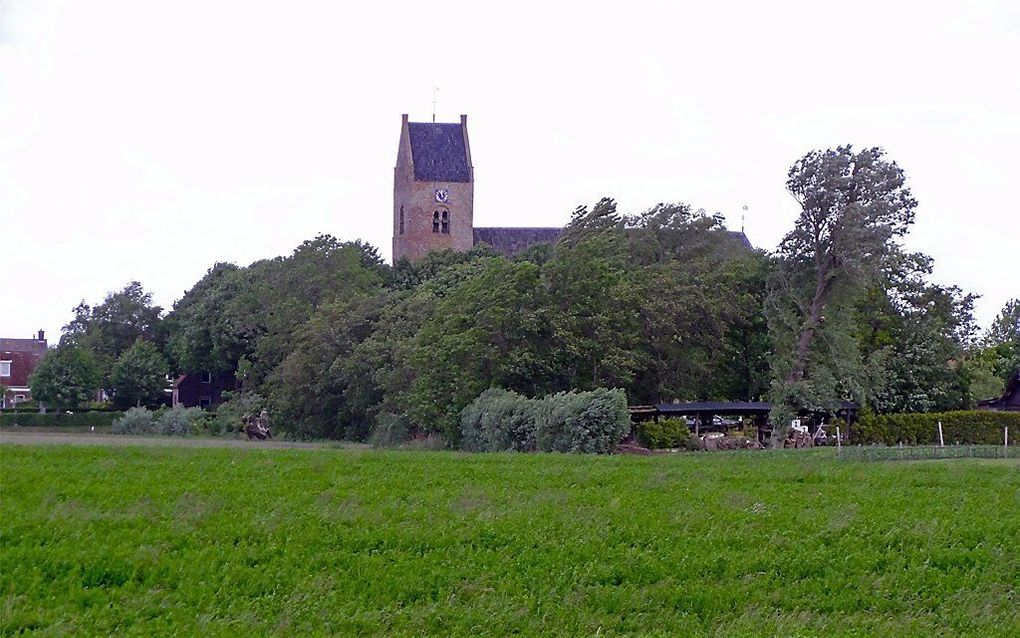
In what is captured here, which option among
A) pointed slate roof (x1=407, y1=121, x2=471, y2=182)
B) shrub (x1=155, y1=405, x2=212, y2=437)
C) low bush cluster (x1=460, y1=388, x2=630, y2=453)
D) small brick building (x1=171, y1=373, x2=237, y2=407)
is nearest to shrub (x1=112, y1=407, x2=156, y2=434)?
shrub (x1=155, y1=405, x2=212, y2=437)

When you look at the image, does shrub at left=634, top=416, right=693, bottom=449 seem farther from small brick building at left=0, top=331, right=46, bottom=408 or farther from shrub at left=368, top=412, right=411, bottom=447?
small brick building at left=0, top=331, right=46, bottom=408

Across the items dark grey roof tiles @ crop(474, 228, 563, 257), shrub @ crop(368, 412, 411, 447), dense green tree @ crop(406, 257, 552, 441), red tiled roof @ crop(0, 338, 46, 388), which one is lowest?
shrub @ crop(368, 412, 411, 447)

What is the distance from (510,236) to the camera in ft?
373

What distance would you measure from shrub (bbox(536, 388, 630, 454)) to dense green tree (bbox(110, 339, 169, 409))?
51.9 meters

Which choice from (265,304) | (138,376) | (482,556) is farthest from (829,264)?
(138,376)

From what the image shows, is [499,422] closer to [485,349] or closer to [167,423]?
[485,349]

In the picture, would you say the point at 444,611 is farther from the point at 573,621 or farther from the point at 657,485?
the point at 657,485

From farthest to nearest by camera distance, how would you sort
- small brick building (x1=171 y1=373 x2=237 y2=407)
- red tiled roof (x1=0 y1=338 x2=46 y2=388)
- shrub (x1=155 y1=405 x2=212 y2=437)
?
red tiled roof (x1=0 y1=338 x2=46 y2=388) → small brick building (x1=171 y1=373 x2=237 y2=407) → shrub (x1=155 y1=405 x2=212 y2=437)

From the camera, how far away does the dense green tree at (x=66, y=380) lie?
8531 centimetres

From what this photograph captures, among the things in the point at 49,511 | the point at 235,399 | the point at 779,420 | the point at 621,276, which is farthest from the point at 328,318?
the point at 49,511

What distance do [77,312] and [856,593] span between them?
97.7 meters

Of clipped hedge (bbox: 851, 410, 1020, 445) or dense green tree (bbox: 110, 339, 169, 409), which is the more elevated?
dense green tree (bbox: 110, 339, 169, 409)

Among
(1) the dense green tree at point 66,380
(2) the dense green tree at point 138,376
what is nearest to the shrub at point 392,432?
(2) the dense green tree at point 138,376

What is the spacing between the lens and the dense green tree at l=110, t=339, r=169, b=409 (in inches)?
3386
